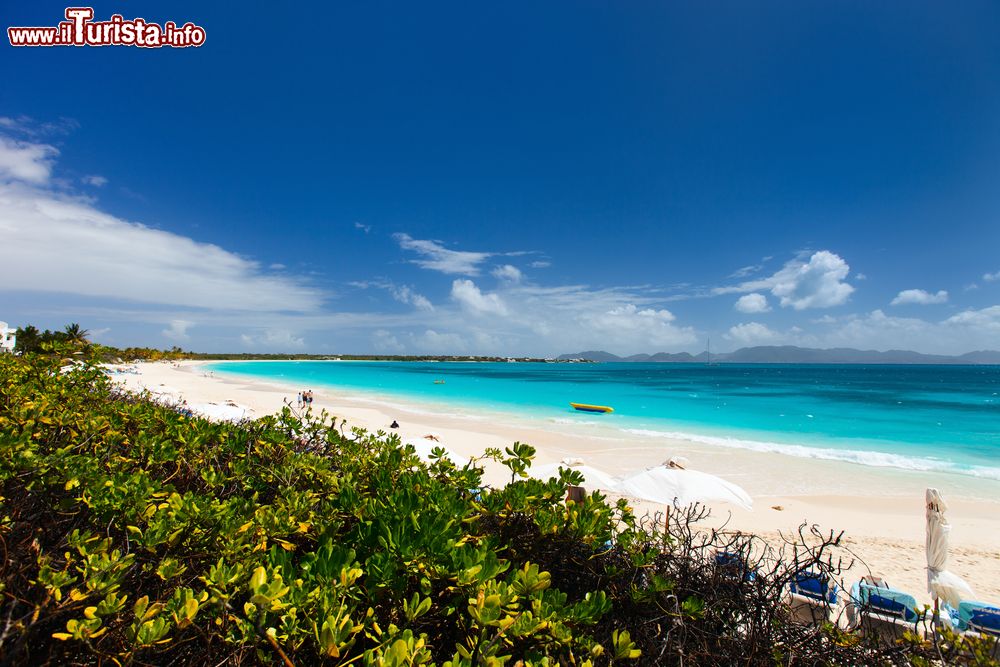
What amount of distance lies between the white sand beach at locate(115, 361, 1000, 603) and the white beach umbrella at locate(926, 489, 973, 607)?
26.7 inches

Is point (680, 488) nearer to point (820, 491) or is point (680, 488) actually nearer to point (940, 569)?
point (940, 569)

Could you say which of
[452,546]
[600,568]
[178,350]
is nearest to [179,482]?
[452,546]

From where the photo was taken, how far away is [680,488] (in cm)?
830

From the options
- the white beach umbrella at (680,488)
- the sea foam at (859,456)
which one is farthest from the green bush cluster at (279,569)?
the sea foam at (859,456)

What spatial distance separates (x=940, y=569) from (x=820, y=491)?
634 centimetres

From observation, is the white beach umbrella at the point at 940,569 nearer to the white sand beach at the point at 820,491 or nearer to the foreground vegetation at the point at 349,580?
the white sand beach at the point at 820,491

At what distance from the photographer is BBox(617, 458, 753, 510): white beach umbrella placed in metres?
8.16

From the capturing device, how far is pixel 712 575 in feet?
5.21

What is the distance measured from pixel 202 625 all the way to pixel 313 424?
1.70 meters

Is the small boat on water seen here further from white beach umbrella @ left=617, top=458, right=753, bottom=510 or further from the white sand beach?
white beach umbrella @ left=617, top=458, right=753, bottom=510

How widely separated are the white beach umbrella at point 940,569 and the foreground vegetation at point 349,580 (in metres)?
6.15

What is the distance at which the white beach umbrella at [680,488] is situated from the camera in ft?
26.8

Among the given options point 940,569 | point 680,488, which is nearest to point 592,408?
point 680,488

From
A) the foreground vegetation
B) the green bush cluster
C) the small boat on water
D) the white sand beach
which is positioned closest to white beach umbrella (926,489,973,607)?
the white sand beach
